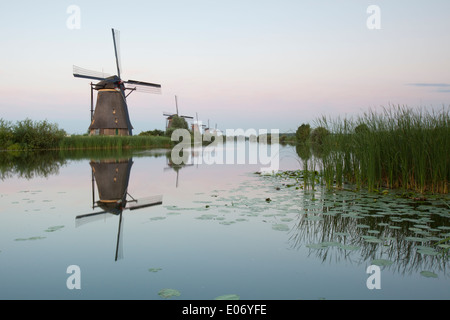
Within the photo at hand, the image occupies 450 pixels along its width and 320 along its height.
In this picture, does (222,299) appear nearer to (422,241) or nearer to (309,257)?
(309,257)

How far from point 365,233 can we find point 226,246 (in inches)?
70.3

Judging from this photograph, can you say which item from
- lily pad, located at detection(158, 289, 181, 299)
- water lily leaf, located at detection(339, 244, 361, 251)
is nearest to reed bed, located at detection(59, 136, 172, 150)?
water lily leaf, located at detection(339, 244, 361, 251)

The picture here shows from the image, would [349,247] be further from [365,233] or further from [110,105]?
[110,105]

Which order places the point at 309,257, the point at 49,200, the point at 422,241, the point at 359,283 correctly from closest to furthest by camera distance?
the point at 359,283
the point at 309,257
the point at 422,241
the point at 49,200

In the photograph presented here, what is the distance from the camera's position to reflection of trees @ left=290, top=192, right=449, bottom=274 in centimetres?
314

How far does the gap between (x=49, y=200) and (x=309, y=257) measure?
18.2 feet

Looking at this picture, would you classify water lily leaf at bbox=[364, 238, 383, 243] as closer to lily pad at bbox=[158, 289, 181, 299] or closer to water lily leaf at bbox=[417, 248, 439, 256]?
water lily leaf at bbox=[417, 248, 439, 256]

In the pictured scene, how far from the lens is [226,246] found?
3.60 metres

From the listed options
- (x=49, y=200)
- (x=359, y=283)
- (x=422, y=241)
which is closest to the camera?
(x=359, y=283)

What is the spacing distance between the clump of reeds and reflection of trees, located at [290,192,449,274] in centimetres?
126

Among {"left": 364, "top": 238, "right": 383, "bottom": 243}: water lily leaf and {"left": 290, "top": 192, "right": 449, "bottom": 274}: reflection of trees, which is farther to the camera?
{"left": 364, "top": 238, "right": 383, "bottom": 243}: water lily leaf

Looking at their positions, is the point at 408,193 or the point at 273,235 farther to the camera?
the point at 408,193

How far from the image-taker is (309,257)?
3.24m
